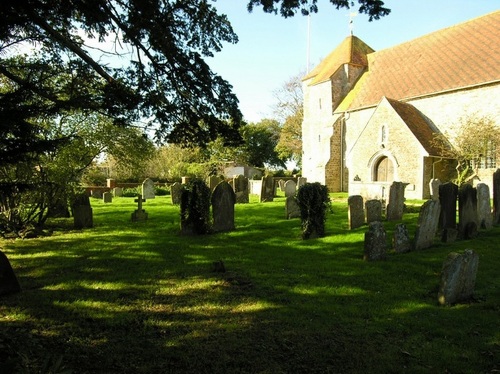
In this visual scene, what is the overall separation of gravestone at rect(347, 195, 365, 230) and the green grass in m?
1.52

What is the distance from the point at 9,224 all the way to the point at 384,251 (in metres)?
8.67

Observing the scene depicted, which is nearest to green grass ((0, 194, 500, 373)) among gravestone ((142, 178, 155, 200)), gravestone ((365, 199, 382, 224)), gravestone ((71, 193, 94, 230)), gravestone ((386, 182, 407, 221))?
gravestone ((365, 199, 382, 224))

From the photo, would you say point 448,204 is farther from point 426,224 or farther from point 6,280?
point 6,280

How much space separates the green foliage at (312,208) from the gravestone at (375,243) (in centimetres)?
211

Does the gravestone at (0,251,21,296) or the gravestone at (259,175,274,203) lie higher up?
the gravestone at (259,175,274,203)

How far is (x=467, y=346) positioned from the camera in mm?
3488

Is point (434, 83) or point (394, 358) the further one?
point (434, 83)

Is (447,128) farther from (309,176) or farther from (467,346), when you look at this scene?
(467,346)

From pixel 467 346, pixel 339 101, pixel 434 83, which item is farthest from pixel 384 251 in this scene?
pixel 339 101

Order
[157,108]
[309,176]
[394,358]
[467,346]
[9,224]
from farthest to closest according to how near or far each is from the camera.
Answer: [309,176]
[9,224]
[157,108]
[467,346]
[394,358]

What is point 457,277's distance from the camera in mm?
4555

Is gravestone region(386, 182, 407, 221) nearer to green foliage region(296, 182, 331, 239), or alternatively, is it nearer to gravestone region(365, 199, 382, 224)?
gravestone region(365, 199, 382, 224)

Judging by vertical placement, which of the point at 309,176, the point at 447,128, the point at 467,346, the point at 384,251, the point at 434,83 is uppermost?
the point at 434,83

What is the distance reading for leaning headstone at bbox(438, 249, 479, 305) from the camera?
4504 millimetres
